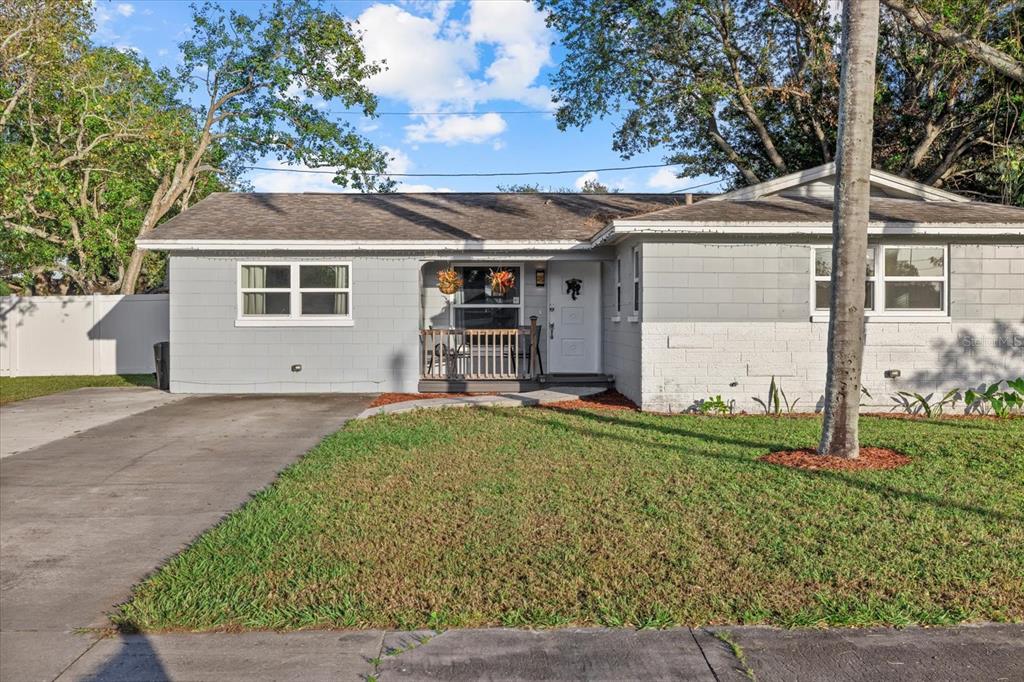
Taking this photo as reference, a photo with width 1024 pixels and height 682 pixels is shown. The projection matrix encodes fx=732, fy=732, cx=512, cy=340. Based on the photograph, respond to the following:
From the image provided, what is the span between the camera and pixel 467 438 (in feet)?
29.0

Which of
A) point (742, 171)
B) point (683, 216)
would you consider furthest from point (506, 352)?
point (742, 171)

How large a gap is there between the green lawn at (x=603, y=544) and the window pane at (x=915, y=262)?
3737 millimetres

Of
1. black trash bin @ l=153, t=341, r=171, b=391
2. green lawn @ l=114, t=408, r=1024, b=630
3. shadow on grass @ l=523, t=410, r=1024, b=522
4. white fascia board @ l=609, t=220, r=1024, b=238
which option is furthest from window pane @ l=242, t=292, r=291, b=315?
white fascia board @ l=609, t=220, r=1024, b=238

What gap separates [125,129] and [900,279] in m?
18.0

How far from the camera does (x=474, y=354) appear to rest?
14492 millimetres

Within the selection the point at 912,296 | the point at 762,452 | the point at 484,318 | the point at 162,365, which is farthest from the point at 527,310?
the point at 762,452

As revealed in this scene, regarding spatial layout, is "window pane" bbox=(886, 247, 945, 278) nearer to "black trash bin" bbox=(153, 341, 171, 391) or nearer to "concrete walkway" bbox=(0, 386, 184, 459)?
"concrete walkway" bbox=(0, 386, 184, 459)

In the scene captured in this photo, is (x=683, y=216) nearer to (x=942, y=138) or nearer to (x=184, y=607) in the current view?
(x=184, y=607)

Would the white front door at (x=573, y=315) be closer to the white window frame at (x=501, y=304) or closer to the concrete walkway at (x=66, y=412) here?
the white window frame at (x=501, y=304)

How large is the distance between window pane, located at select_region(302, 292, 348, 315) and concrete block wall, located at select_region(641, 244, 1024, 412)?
585cm

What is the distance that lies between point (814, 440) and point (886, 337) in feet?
11.7

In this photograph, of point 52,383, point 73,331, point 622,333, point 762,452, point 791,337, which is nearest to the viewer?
point 762,452

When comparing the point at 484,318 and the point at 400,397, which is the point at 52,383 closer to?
the point at 400,397

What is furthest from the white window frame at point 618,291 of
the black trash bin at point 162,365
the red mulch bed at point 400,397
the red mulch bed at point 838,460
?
the black trash bin at point 162,365
